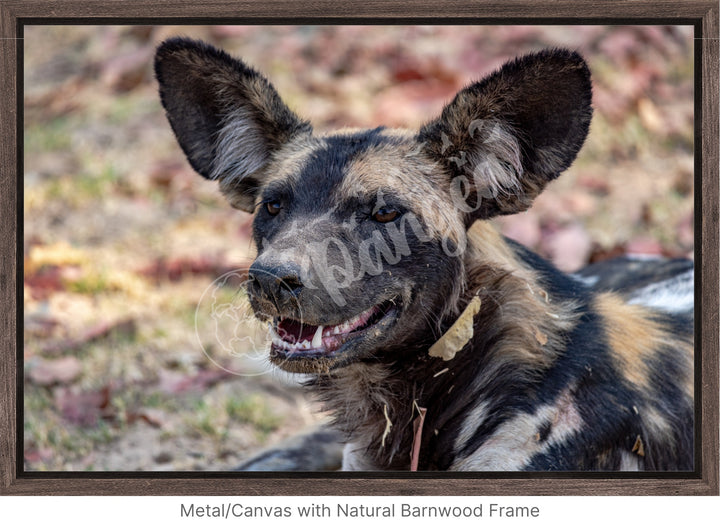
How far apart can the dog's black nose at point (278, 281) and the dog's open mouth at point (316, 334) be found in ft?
0.75

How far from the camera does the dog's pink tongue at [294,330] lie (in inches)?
126

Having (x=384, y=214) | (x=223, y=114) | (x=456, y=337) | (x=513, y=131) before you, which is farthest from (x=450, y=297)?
(x=223, y=114)

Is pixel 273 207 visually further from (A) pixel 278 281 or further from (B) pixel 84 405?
(B) pixel 84 405

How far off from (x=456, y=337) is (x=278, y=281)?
0.84 m

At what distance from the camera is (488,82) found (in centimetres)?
319

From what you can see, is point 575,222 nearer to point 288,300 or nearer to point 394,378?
point 394,378

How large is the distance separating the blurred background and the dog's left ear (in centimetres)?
111

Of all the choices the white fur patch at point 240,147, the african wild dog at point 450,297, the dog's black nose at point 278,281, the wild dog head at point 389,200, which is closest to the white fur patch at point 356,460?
the african wild dog at point 450,297

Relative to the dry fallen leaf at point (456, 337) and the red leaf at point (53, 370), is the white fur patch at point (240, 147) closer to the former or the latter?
the dry fallen leaf at point (456, 337)

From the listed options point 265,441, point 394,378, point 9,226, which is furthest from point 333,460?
point 9,226

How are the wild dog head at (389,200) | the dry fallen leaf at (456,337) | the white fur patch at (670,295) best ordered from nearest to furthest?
the wild dog head at (389,200) → the dry fallen leaf at (456,337) → the white fur patch at (670,295)

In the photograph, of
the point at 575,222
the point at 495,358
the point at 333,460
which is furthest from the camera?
the point at 575,222

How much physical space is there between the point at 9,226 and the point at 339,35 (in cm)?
489

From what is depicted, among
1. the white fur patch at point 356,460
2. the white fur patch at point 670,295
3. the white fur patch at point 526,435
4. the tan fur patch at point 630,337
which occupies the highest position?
the white fur patch at point 670,295
